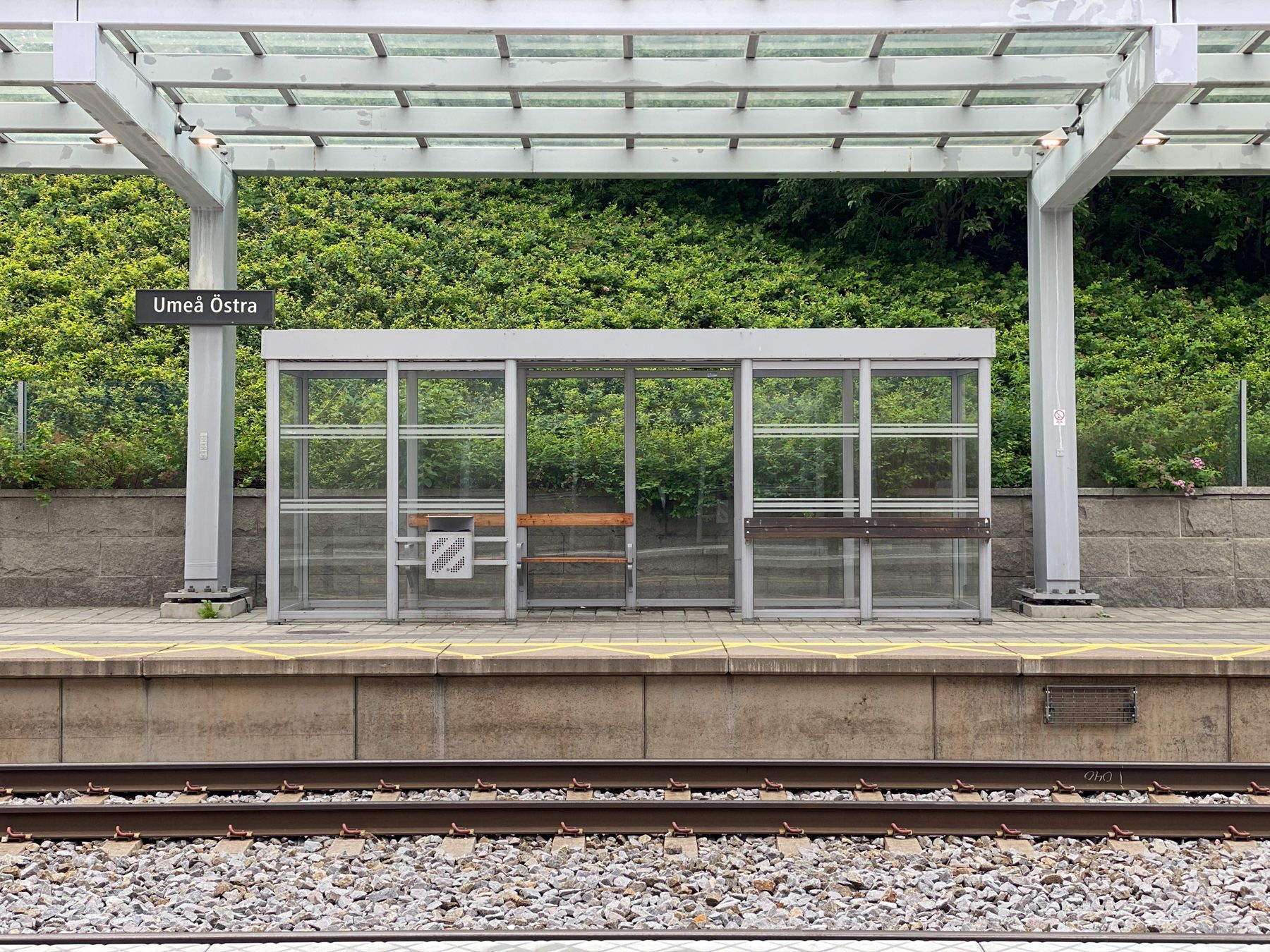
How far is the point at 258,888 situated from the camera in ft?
19.0

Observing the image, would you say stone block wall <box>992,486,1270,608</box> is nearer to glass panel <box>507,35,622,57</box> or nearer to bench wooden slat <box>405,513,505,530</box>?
bench wooden slat <box>405,513,505,530</box>

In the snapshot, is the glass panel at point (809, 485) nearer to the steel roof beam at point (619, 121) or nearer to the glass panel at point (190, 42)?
the steel roof beam at point (619, 121)

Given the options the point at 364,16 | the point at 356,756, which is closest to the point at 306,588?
the point at 356,756

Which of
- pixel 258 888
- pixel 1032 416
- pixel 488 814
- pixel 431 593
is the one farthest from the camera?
pixel 1032 416

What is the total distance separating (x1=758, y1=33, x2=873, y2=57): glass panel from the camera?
10727 mm

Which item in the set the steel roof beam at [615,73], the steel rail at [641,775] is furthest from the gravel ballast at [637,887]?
the steel roof beam at [615,73]

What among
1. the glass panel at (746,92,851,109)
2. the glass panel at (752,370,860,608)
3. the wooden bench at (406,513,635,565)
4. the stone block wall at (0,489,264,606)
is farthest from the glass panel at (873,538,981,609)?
the stone block wall at (0,489,264,606)

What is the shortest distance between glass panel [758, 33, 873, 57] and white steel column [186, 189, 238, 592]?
6785mm

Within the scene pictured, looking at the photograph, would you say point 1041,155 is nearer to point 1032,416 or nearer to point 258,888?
point 1032,416

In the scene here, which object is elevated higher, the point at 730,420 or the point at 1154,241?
the point at 1154,241

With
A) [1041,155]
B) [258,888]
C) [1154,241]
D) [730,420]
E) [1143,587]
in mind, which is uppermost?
[1154,241]

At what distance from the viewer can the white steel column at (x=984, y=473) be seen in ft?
37.9

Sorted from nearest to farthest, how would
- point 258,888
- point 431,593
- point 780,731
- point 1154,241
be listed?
point 258,888 → point 780,731 → point 431,593 → point 1154,241

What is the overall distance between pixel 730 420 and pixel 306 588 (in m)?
5.03
